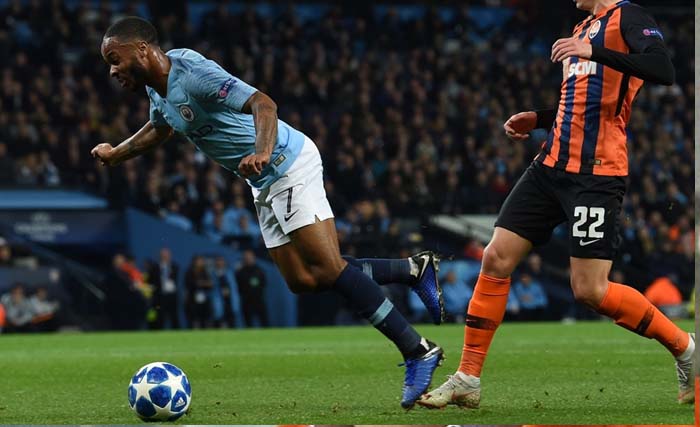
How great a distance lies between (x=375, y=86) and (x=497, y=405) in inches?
663

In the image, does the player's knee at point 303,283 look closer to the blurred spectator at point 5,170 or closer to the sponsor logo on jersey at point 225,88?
the sponsor logo on jersey at point 225,88

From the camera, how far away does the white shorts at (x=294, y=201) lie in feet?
19.2

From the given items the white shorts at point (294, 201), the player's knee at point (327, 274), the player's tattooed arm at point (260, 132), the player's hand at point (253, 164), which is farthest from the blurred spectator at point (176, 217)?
the player's hand at point (253, 164)

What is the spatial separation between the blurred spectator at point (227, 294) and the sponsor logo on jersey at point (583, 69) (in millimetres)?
11757

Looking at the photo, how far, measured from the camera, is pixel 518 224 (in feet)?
18.7

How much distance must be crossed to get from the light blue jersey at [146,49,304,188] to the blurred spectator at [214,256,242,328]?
10966 mm

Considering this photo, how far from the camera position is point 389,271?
6422 mm

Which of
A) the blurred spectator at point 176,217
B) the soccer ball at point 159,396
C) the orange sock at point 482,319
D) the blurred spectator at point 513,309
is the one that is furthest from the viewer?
the blurred spectator at point 513,309

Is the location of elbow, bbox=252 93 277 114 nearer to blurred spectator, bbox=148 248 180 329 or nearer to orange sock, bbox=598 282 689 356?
orange sock, bbox=598 282 689 356

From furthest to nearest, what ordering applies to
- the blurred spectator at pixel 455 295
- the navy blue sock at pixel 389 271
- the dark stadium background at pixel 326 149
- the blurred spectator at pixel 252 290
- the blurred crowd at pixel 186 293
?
the dark stadium background at pixel 326 149 → the blurred spectator at pixel 455 295 → the blurred spectator at pixel 252 290 → the blurred crowd at pixel 186 293 → the navy blue sock at pixel 389 271

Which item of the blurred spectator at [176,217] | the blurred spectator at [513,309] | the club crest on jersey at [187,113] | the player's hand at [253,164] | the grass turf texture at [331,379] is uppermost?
the club crest on jersey at [187,113]

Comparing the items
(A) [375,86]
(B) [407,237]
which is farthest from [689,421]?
(A) [375,86]

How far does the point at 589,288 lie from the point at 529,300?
1262cm

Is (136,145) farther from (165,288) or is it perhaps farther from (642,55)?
(165,288)
